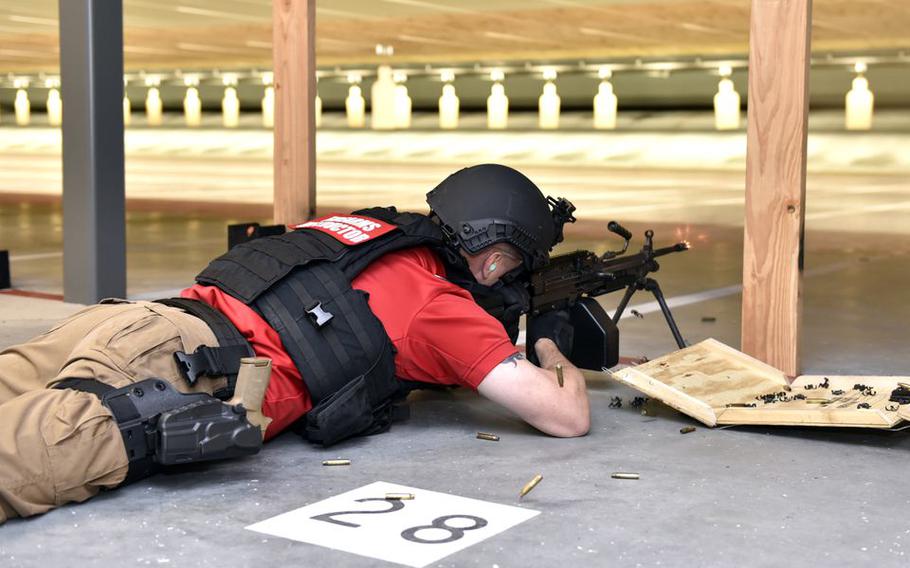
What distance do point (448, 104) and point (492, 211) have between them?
17.1m

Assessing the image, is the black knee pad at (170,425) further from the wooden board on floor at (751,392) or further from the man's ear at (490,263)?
the wooden board on floor at (751,392)

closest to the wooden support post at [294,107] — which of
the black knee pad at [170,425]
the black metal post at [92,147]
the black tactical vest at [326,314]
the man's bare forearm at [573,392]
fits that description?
the black metal post at [92,147]

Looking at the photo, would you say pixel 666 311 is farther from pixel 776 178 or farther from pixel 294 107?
pixel 294 107

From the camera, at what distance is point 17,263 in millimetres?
6047

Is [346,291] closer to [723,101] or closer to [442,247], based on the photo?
[442,247]

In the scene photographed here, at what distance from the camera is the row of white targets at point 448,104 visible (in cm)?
1662

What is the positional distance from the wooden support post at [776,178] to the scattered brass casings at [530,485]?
129cm

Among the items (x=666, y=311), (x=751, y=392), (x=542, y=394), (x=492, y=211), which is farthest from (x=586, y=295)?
(x=542, y=394)

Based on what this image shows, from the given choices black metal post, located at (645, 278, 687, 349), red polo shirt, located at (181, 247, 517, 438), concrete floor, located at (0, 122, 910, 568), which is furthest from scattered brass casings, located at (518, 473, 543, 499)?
black metal post, located at (645, 278, 687, 349)

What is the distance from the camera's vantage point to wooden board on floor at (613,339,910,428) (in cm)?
272

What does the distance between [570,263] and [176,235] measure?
508 cm

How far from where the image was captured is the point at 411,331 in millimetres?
2627

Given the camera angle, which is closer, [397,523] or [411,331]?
[397,523]

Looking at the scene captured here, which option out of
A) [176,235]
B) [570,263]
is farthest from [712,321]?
[176,235]
